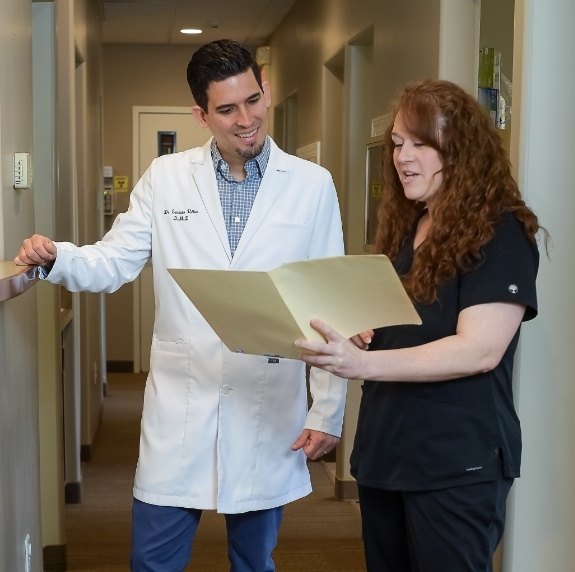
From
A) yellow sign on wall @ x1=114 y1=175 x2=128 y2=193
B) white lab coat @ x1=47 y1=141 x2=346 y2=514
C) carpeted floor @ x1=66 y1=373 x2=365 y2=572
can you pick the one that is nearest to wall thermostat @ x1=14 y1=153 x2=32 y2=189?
white lab coat @ x1=47 y1=141 x2=346 y2=514

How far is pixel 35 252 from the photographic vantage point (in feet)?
6.59

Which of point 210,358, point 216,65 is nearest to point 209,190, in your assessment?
point 216,65

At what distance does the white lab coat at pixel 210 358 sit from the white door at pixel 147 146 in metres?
6.05

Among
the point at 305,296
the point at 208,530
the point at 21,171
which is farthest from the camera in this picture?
the point at 208,530

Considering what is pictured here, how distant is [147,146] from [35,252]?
21.0 ft

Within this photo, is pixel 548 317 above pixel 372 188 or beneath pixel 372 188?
beneath

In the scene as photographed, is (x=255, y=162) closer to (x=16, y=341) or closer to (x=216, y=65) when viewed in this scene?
(x=216, y=65)

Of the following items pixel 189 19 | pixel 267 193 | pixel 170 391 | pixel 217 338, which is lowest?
pixel 170 391

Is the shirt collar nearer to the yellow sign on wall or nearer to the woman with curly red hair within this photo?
the woman with curly red hair

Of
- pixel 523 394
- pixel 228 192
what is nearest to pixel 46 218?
pixel 228 192

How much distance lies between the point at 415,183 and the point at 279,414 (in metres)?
0.69

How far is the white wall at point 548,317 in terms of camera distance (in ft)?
7.31

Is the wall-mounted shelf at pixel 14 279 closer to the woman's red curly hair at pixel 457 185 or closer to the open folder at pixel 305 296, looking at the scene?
the open folder at pixel 305 296

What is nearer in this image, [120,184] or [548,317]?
[548,317]
